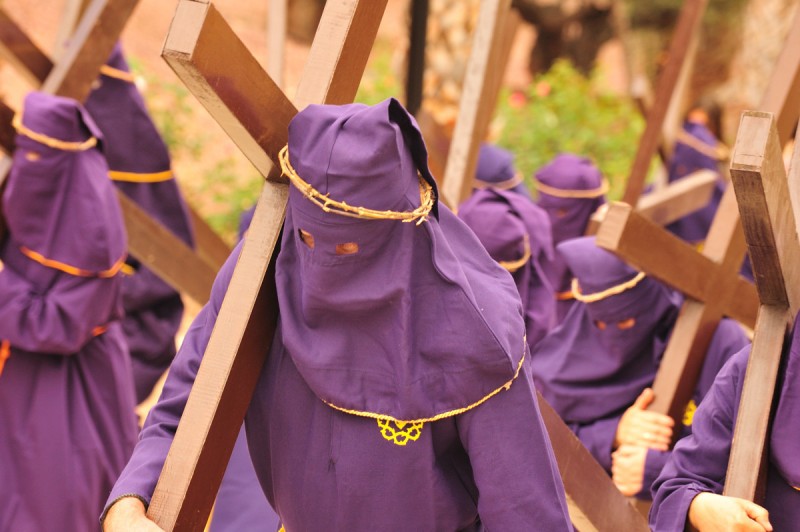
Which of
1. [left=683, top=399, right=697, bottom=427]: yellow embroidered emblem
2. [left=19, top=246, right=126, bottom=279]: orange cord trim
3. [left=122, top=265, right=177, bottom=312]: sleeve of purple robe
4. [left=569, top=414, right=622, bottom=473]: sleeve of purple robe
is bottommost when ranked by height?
[left=122, top=265, right=177, bottom=312]: sleeve of purple robe

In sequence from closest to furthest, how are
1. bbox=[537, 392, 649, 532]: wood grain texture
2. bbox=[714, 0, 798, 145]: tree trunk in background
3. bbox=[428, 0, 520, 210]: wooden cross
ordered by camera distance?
bbox=[537, 392, 649, 532]: wood grain texture < bbox=[428, 0, 520, 210]: wooden cross < bbox=[714, 0, 798, 145]: tree trunk in background

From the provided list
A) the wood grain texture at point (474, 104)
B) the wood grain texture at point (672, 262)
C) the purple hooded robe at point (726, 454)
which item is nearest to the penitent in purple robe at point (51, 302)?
the wood grain texture at point (474, 104)

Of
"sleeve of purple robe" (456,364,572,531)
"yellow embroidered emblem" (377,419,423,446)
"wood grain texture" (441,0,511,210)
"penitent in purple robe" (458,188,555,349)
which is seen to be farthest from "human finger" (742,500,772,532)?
"wood grain texture" (441,0,511,210)

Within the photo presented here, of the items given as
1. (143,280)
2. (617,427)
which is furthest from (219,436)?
(143,280)

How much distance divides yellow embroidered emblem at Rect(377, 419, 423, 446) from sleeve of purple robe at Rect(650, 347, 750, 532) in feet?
2.34

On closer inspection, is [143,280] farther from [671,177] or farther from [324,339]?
[671,177]

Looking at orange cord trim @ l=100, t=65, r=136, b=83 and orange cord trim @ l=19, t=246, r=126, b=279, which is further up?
orange cord trim @ l=100, t=65, r=136, b=83

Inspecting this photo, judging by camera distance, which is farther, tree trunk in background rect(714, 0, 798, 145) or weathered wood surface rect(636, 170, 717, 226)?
tree trunk in background rect(714, 0, 798, 145)

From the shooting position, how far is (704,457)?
2.75 metres

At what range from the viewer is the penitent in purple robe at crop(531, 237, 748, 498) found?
385 centimetres

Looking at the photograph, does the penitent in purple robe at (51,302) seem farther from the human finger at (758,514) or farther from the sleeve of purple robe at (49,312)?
the human finger at (758,514)

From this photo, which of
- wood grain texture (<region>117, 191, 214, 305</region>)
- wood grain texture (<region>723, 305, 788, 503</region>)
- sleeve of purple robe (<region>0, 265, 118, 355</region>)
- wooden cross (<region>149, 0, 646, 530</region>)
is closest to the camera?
wooden cross (<region>149, 0, 646, 530</region>)

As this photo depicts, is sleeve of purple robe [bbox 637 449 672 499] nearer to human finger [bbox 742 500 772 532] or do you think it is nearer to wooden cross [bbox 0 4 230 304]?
human finger [bbox 742 500 772 532]

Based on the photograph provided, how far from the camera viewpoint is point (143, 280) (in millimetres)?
5473
